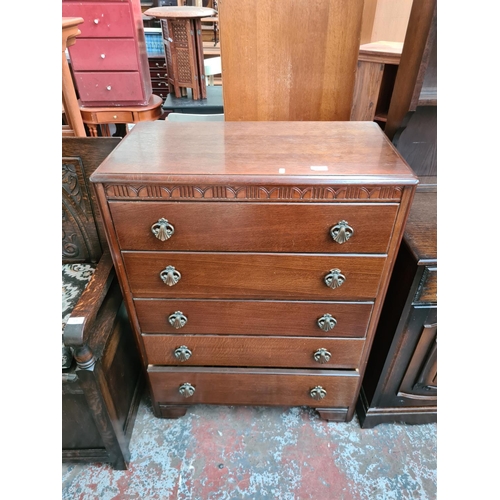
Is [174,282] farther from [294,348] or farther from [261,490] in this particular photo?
[261,490]

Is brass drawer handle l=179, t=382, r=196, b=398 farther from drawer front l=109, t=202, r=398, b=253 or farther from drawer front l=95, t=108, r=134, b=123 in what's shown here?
drawer front l=95, t=108, r=134, b=123

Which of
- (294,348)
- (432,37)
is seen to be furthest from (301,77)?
(294,348)

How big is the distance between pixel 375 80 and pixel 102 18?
7.51ft

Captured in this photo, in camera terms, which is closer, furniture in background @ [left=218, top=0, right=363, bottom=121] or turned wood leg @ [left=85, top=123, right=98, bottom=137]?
furniture in background @ [left=218, top=0, right=363, bottom=121]

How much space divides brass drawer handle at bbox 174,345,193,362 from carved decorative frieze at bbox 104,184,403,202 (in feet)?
1.93

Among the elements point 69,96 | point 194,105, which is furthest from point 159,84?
point 69,96

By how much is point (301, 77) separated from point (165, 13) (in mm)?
2026

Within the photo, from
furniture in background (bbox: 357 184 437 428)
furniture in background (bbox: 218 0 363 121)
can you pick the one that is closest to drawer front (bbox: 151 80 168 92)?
furniture in background (bbox: 218 0 363 121)

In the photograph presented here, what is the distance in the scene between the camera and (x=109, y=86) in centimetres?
296

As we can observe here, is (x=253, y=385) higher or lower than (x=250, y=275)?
lower

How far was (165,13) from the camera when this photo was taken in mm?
2807

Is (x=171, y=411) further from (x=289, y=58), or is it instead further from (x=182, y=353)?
(x=289, y=58)

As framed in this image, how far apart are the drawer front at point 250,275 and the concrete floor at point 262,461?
710 mm

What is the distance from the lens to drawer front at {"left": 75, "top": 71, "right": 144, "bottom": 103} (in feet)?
9.58
